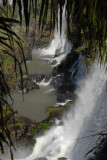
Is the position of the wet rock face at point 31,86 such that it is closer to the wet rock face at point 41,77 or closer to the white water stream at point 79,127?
the wet rock face at point 41,77

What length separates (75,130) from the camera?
460 inches

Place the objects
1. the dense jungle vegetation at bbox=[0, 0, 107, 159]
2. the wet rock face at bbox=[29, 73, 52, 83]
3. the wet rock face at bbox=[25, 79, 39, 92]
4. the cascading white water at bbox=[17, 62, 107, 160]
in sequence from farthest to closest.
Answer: the wet rock face at bbox=[29, 73, 52, 83] < the wet rock face at bbox=[25, 79, 39, 92] < the cascading white water at bbox=[17, 62, 107, 160] < the dense jungle vegetation at bbox=[0, 0, 107, 159]

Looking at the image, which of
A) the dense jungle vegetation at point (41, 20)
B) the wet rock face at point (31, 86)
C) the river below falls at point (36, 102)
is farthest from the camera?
the wet rock face at point (31, 86)

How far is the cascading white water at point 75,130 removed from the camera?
9039mm

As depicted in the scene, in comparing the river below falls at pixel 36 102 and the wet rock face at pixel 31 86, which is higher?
the wet rock face at pixel 31 86

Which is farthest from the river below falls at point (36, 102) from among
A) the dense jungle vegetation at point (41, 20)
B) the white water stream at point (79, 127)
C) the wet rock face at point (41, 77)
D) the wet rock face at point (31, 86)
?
the dense jungle vegetation at point (41, 20)

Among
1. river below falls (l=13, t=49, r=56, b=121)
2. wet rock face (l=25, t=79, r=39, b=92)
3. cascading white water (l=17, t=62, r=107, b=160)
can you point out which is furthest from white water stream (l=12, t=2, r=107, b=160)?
wet rock face (l=25, t=79, r=39, b=92)

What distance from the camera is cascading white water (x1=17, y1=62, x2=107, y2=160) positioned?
904cm

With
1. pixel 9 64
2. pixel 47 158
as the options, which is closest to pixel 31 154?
pixel 47 158

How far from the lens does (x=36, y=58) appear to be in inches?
1048

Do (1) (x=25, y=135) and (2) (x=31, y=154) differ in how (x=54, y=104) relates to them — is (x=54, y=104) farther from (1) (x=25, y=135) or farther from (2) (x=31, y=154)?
(2) (x=31, y=154)

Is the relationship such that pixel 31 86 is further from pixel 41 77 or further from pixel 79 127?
pixel 79 127

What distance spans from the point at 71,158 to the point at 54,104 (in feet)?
19.5

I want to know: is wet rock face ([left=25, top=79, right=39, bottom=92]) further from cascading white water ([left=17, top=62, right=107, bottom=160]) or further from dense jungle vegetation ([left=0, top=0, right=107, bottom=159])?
dense jungle vegetation ([left=0, top=0, right=107, bottom=159])
